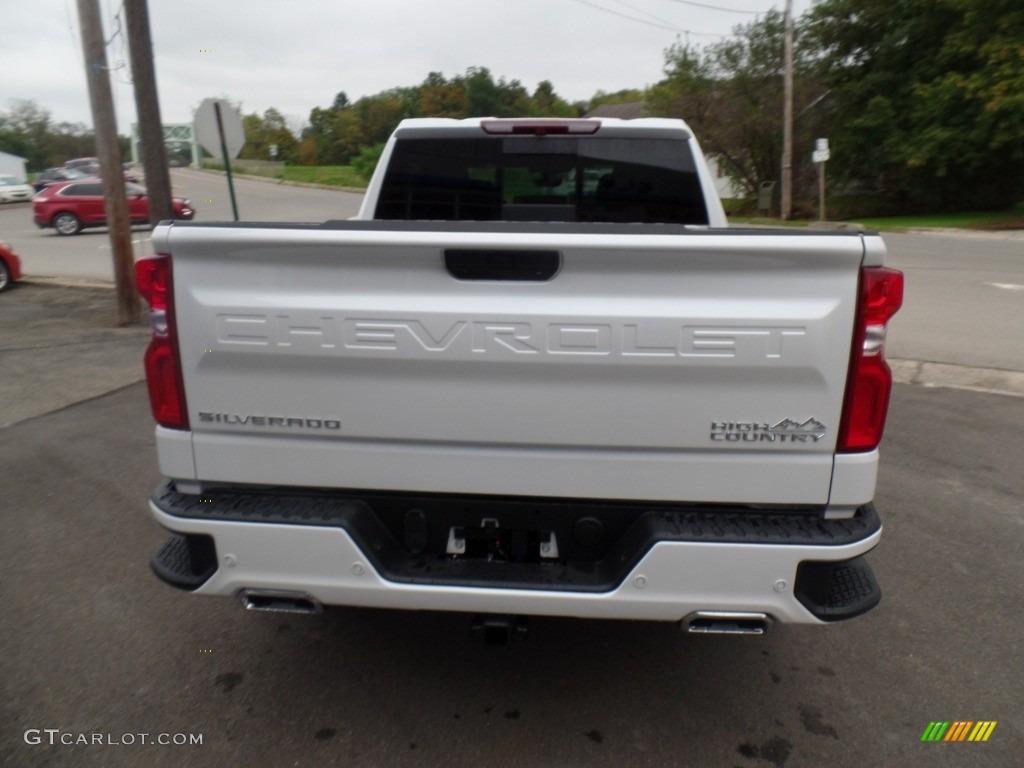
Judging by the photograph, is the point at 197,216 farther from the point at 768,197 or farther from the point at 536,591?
the point at 536,591

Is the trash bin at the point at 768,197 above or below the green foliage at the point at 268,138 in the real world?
below

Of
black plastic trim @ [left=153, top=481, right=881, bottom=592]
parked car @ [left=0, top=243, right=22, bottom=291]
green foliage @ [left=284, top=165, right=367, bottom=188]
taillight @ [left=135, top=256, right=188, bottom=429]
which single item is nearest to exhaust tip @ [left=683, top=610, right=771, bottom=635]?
black plastic trim @ [left=153, top=481, right=881, bottom=592]

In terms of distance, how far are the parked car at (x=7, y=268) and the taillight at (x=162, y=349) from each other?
44.6 feet

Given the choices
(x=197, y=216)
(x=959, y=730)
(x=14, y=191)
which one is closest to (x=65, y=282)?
(x=959, y=730)

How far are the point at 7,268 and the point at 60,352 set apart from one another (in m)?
6.26

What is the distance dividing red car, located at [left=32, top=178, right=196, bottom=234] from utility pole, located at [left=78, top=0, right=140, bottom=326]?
16848 mm

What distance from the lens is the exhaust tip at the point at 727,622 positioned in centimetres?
256

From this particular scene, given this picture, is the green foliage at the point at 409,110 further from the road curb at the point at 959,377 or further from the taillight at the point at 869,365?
the taillight at the point at 869,365

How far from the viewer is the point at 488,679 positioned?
10.6 ft

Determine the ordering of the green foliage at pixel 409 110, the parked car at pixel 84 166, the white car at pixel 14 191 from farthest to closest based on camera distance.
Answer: the green foliage at pixel 409 110 < the parked car at pixel 84 166 < the white car at pixel 14 191

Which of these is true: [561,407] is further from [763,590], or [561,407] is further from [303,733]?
[303,733]

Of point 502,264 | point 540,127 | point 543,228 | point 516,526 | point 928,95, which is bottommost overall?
point 516,526

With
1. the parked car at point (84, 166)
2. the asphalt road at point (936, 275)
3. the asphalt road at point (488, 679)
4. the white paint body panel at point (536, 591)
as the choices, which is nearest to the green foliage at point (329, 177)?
Result: the parked car at point (84, 166)

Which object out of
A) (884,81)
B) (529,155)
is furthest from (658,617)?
(884,81)
